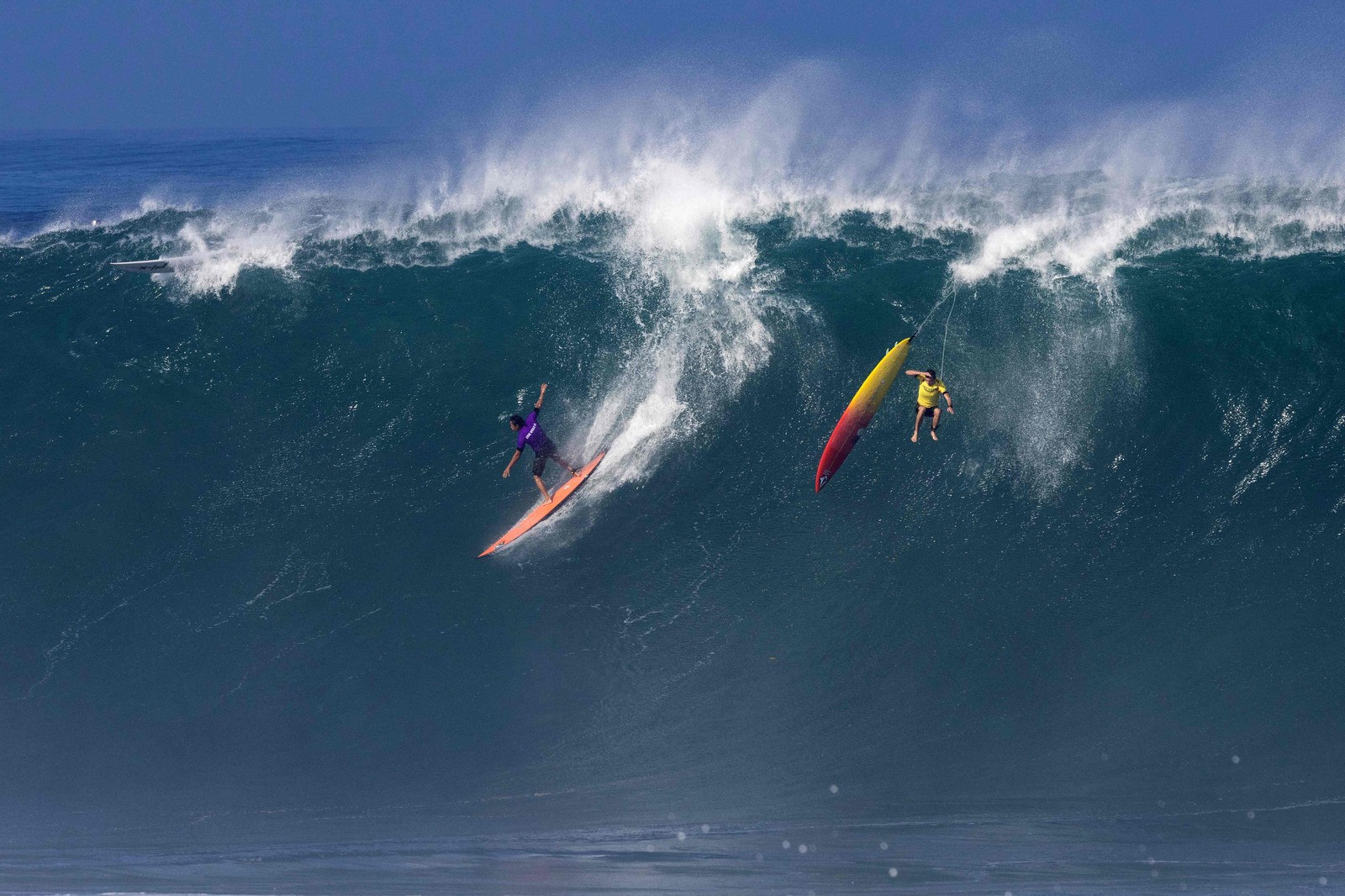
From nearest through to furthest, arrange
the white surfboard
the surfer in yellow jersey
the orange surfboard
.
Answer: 1. the surfer in yellow jersey
2. the orange surfboard
3. the white surfboard

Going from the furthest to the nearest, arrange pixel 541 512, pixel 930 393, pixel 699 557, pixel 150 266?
pixel 150 266, pixel 541 512, pixel 699 557, pixel 930 393

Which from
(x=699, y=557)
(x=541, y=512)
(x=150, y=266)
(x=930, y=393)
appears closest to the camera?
(x=930, y=393)

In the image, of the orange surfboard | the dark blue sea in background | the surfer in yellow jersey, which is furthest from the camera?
the orange surfboard

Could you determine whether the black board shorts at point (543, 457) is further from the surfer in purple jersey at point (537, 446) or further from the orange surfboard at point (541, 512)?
the orange surfboard at point (541, 512)

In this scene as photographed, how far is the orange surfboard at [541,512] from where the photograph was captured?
1084 cm

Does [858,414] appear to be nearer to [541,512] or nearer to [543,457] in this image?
[543,457]

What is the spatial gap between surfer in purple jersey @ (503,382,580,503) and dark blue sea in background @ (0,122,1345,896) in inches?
17.9

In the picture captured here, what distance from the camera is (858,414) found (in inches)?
430

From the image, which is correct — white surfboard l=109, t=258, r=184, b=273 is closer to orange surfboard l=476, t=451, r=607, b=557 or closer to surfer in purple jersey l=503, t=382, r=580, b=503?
surfer in purple jersey l=503, t=382, r=580, b=503

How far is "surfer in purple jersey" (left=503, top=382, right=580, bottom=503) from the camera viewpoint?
10430mm

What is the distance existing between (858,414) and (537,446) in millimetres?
3856

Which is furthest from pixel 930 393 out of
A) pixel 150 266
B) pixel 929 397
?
pixel 150 266

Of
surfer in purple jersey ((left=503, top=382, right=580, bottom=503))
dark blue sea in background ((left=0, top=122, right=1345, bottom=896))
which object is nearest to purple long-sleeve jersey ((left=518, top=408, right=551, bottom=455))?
surfer in purple jersey ((left=503, top=382, right=580, bottom=503))

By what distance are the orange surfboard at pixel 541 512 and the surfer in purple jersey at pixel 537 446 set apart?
0.08 meters
